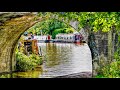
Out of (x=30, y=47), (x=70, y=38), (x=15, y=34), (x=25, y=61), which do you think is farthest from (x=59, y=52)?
(x=15, y=34)

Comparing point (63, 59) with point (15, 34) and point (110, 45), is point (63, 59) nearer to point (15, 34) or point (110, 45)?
point (110, 45)

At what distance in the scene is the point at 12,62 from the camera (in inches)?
292

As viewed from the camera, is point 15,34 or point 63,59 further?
point 15,34

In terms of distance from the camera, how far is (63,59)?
23.5 feet

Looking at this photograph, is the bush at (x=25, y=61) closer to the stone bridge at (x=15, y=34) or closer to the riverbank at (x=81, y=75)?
the stone bridge at (x=15, y=34)

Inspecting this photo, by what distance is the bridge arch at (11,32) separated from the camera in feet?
23.6

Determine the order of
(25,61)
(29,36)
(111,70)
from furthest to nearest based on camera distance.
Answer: (25,61)
(29,36)
(111,70)

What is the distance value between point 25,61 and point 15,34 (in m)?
0.50

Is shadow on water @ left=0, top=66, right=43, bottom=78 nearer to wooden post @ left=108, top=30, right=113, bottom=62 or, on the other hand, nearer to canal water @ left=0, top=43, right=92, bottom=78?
canal water @ left=0, top=43, right=92, bottom=78

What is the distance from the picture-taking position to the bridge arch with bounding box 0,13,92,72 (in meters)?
7.18

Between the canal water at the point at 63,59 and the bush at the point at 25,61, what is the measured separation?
0.14 m

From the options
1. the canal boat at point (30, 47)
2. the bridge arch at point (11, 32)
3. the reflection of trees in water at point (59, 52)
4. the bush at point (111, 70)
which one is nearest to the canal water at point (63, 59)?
the reflection of trees in water at point (59, 52)
